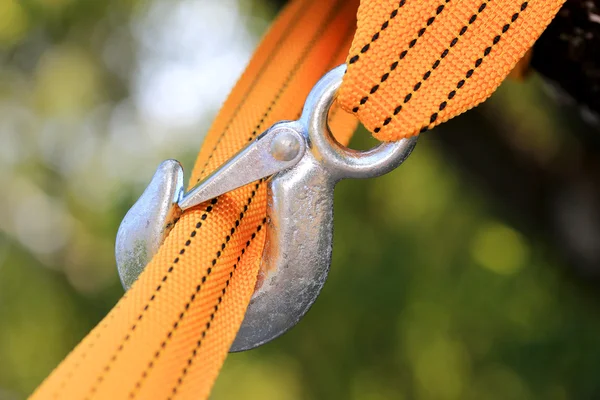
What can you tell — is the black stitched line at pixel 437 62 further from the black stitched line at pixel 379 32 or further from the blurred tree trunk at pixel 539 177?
the blurred tree trunk at pixel 539 177

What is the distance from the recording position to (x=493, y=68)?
24 cm

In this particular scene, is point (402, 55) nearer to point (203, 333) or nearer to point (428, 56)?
point (428, 56)

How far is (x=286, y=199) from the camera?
9.1 inches

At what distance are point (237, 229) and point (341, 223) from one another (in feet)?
2.00

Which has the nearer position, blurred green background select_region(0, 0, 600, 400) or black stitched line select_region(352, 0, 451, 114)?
black stitched line select_region(352, 0, 451, 114)

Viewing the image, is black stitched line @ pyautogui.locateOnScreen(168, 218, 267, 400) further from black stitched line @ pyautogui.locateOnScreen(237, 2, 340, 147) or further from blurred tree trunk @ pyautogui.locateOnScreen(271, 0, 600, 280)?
blurred tree trunk @ pyautogui.locateOnScreen(271, 0, 600, 280)

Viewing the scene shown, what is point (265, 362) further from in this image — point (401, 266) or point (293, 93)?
point (293, 93)

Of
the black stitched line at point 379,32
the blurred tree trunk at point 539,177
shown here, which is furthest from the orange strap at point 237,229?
the blurred tree trunk at point 539,177

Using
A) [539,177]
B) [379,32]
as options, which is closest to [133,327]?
[379,32]

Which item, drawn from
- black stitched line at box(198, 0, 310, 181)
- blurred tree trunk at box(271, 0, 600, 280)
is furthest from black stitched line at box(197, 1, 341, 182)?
blurred tree trunk at box(271, 0, 600, 280)

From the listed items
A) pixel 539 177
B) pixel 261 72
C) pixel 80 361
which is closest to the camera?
pixel 80 361

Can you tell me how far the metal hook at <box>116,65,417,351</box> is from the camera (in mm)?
229

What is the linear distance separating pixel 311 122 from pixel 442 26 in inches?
2.4

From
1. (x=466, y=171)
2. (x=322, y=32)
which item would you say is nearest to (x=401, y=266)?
(x=466, y=171)
